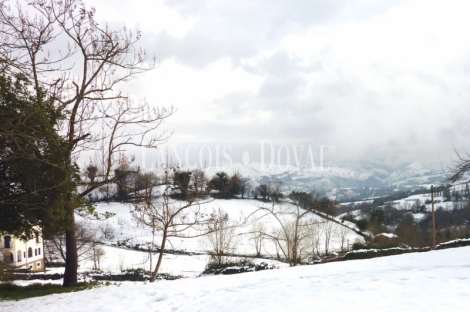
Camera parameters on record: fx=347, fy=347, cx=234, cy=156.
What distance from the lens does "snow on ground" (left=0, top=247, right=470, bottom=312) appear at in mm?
6688

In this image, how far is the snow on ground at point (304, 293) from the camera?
669 cm

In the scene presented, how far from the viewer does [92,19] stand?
37.6 feet

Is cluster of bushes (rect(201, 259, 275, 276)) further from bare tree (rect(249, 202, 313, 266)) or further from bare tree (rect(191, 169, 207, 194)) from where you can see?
bare tree (rect(191, 169, 207, 194))

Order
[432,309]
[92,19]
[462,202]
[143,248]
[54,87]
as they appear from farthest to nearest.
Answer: [462,202] < [143,248] < [92,19] < [54,87] < [432,309]

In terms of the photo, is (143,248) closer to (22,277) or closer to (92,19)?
(22,277)

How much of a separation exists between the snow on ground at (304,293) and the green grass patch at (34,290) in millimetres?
1195

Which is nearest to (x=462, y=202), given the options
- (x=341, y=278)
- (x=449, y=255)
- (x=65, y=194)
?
(x=449, y=255)

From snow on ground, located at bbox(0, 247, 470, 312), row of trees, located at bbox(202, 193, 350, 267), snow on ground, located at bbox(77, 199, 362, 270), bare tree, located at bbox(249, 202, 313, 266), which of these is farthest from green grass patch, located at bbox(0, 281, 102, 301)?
snow on ground, located at bbox(77, 199, 362, 270)

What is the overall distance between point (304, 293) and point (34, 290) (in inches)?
374

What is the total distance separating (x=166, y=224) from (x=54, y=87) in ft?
18.3

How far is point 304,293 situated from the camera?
7578 mm

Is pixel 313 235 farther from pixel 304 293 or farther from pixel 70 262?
pixel 304 293

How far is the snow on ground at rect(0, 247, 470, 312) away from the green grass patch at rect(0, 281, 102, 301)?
3.92 feet

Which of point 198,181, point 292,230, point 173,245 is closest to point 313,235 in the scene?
point 292,230
